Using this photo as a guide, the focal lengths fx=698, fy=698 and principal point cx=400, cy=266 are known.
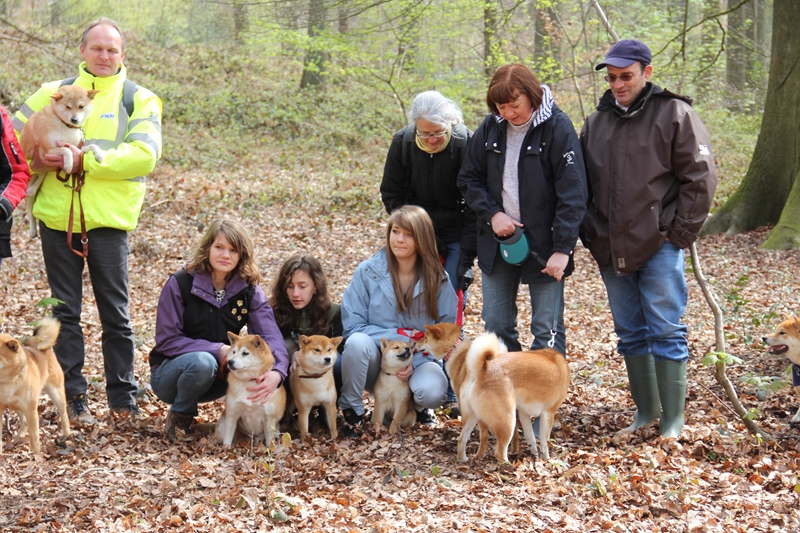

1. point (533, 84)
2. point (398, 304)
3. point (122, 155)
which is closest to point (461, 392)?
point (398, 304)

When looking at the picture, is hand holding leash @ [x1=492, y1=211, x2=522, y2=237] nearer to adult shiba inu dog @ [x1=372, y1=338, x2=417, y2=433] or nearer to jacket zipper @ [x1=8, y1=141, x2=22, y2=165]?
adult shiba inu dog @ [x1=372, y1=338, x2=417, y2=433]

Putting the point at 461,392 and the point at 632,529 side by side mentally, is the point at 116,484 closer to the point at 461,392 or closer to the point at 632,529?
the point at 461,392

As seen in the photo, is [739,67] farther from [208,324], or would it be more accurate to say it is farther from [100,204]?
[100,204]

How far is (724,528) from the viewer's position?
329 cm

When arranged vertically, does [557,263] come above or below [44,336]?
above

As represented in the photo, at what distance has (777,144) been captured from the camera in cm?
1052

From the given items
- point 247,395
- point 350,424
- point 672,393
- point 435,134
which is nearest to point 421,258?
point 435,134

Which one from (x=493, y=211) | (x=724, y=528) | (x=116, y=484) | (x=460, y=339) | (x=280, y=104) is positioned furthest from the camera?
(x=280, y=104)

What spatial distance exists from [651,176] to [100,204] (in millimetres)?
3502

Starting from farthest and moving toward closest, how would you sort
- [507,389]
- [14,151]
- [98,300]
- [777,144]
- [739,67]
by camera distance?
1. [739,67]
2. [777,144]
3. [98,300]
4. [14,151]
5. [507,389]

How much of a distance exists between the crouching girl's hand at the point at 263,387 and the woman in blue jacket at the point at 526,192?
147 cm

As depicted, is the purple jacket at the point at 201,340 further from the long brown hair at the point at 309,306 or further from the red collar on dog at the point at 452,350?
Result: the red collar on dog at the point at 452,350

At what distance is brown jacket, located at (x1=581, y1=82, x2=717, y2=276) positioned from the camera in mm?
4066

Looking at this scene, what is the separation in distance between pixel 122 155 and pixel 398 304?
2.12 m
